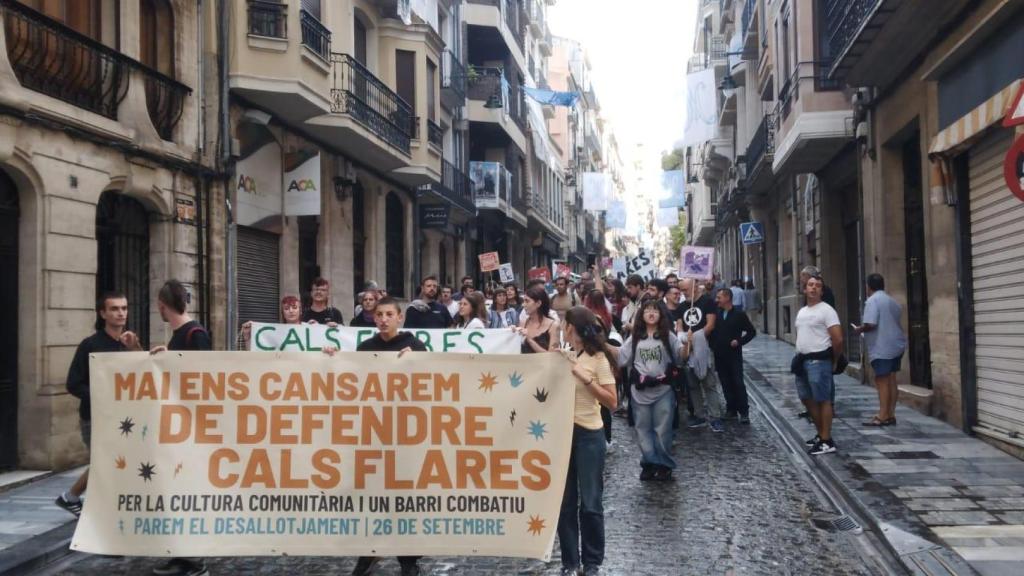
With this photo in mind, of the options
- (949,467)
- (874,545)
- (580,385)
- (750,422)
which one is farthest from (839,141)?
(580,385)

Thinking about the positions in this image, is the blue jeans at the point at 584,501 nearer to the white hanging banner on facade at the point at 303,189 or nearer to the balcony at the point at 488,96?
the white hanging banner on facade at the point at 303,189

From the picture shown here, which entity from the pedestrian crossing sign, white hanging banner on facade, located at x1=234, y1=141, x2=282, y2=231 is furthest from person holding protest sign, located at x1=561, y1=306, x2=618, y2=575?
the pedestrian crossing sign

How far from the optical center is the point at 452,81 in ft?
92.2

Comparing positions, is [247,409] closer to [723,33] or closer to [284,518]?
[284,518]

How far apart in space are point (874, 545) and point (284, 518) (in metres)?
3.98

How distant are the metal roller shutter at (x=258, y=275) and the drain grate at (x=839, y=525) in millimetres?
10740

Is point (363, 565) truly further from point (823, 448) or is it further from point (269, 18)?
point (269, 18)

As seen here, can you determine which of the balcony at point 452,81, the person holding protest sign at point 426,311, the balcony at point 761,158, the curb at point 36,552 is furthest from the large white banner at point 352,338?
the balcony at point 452,81

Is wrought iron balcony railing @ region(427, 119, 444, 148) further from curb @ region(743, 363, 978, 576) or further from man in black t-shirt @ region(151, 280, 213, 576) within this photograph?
man in black t-shirt @ region(151, 280, 213, 576)

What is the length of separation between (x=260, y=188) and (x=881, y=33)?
32.4 feet

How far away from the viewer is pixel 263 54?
15.1 metres

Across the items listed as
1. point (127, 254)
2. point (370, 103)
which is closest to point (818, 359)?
point (127, 254)

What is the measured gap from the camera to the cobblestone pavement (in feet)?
19.9

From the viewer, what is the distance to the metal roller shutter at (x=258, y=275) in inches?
617
